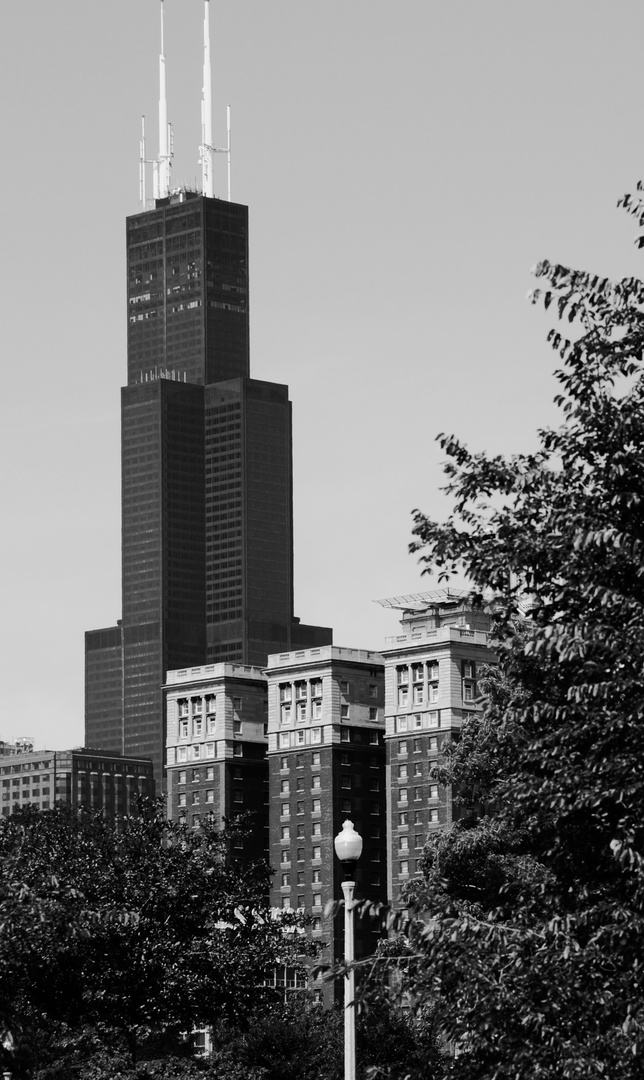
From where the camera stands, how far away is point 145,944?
53.9 m

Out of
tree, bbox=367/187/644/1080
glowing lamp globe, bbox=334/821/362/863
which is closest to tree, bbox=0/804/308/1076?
glowing lamp globe, bbox=334/821/362/863

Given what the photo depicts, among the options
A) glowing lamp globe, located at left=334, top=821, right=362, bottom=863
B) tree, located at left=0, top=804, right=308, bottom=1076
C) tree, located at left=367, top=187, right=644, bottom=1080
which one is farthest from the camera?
tree, located at left=0, top=804, right=308, bottom=1076

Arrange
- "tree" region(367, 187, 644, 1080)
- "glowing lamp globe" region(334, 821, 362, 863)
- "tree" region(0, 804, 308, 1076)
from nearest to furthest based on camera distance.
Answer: "tree" region(367, 187, 644, 1080), "glowing lamp globe" region(334, 821, 362, 863), "tree" region(0, 804, 308, 1076)

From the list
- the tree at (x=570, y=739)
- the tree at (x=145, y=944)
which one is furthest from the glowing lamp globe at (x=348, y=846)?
the tree at (x=145, y=944)

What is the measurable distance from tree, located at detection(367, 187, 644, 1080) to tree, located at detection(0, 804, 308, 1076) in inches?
918

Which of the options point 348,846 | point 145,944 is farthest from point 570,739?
point 145,944

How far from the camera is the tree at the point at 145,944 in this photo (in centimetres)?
5197

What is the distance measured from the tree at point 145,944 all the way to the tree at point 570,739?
2333cm

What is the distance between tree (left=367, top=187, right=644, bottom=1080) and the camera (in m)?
24.2

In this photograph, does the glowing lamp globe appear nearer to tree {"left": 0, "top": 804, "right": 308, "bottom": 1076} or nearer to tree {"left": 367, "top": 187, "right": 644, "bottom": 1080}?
tree {"left": 367, "top": 187, "right": 644, "bottom": 1080}

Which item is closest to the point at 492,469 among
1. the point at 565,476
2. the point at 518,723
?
the point at 565,476

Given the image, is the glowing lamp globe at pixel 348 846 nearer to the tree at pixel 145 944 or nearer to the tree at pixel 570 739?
the tree at pixel 570 739

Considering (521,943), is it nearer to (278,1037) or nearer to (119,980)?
(119,980)

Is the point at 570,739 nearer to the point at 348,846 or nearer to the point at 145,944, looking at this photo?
the point at 348,846
